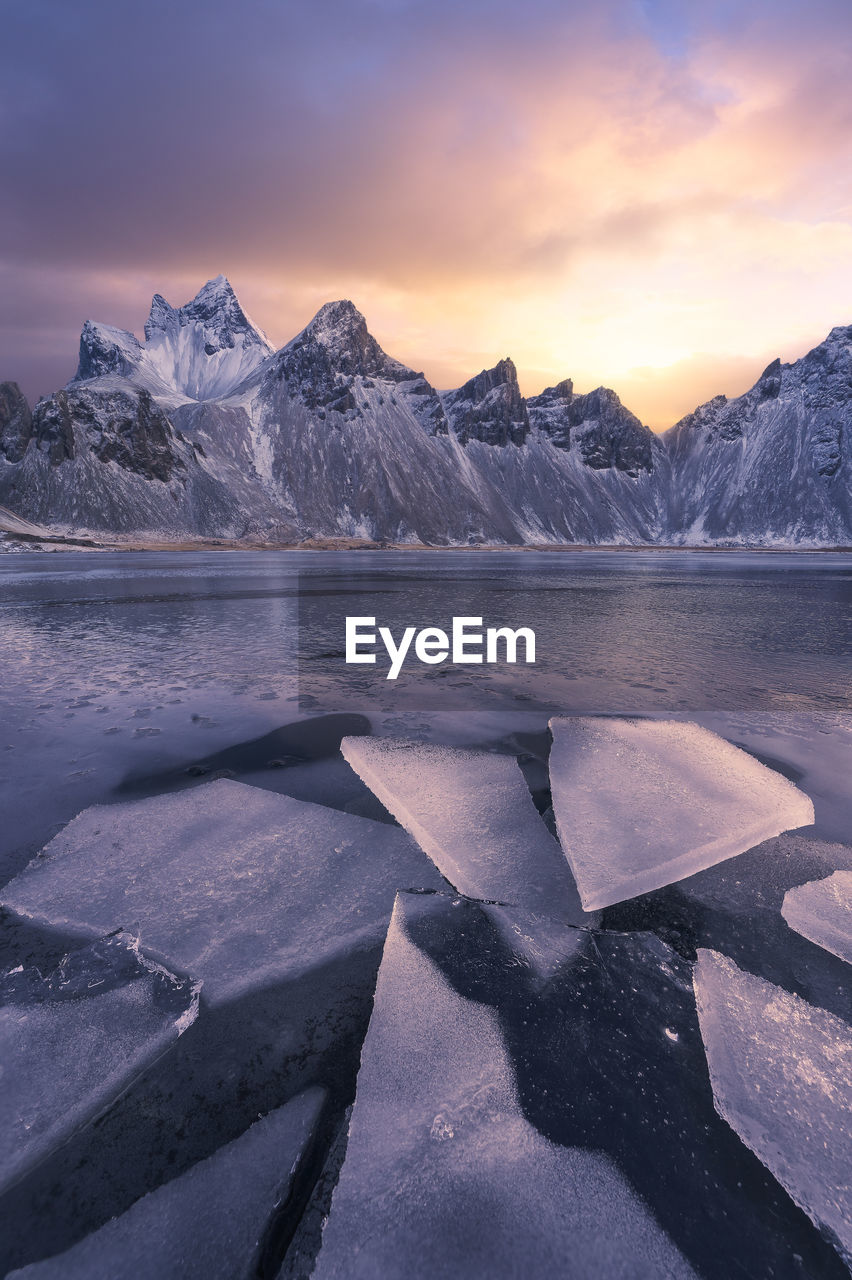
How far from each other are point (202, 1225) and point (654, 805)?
381cm

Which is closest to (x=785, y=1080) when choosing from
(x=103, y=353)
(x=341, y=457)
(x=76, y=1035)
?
(x=76, y=1035)

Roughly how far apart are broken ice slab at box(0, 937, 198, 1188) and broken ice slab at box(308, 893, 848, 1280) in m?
0.96

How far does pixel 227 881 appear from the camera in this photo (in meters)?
3.36

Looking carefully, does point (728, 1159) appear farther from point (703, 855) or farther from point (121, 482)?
point (121, 482)

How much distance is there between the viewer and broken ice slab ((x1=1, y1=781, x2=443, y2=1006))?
2809 millimetres

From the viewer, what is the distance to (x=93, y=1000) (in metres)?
2.41

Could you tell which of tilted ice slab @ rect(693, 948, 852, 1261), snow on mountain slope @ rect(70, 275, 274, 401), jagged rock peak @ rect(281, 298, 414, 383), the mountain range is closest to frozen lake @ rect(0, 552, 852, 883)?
tilted ice slab @ rect(693, 948, 852, 1261)

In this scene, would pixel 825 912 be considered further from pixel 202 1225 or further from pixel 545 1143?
pixel 202 1225

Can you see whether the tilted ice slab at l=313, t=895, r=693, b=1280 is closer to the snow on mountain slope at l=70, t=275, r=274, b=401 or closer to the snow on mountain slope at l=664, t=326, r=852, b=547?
the snow on mountain slope at l=70, t=275, r=274, b=401

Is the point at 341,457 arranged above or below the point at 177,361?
Answer: below

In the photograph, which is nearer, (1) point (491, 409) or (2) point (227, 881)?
(2) point (227, 881)

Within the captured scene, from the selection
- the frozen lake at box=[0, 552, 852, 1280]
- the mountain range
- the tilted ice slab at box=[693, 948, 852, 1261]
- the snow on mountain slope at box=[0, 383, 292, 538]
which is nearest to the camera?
the frozen lake at box=[0, 552, 852, 1280]

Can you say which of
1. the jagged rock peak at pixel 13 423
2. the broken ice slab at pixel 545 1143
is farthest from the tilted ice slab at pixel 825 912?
the jagged rock peak at pixel 13 423

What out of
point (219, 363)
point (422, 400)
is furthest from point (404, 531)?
point (219, 363)
